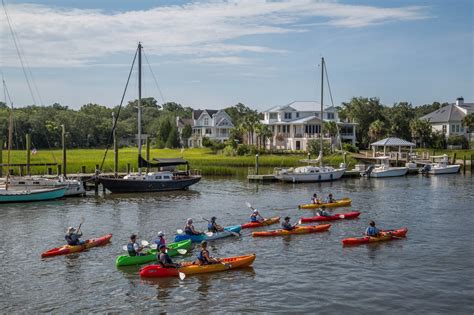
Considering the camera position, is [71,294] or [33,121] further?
[33,121]

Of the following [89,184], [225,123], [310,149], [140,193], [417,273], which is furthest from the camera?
[225,123]

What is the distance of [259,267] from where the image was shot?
2869cm

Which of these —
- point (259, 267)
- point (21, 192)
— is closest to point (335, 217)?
point (259, 267)

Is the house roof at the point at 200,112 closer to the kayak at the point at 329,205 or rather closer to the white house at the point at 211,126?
the white house at the point at 211,126

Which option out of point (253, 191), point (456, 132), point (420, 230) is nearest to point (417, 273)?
point (420, 230)

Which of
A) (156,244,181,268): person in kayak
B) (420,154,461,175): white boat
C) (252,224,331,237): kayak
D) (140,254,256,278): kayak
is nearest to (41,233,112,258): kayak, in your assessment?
(140,254,256,278): kayak

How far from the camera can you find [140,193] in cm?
5981

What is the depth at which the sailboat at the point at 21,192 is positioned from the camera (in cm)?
5096

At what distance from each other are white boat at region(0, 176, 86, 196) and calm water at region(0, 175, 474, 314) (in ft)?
12.2

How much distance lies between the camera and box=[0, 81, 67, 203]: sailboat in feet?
167

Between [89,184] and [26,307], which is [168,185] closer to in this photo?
[89,184]

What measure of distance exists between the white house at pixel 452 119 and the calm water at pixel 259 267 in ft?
201

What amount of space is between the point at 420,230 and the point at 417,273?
11.2 metres

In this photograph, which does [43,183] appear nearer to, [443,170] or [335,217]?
[335,217]
